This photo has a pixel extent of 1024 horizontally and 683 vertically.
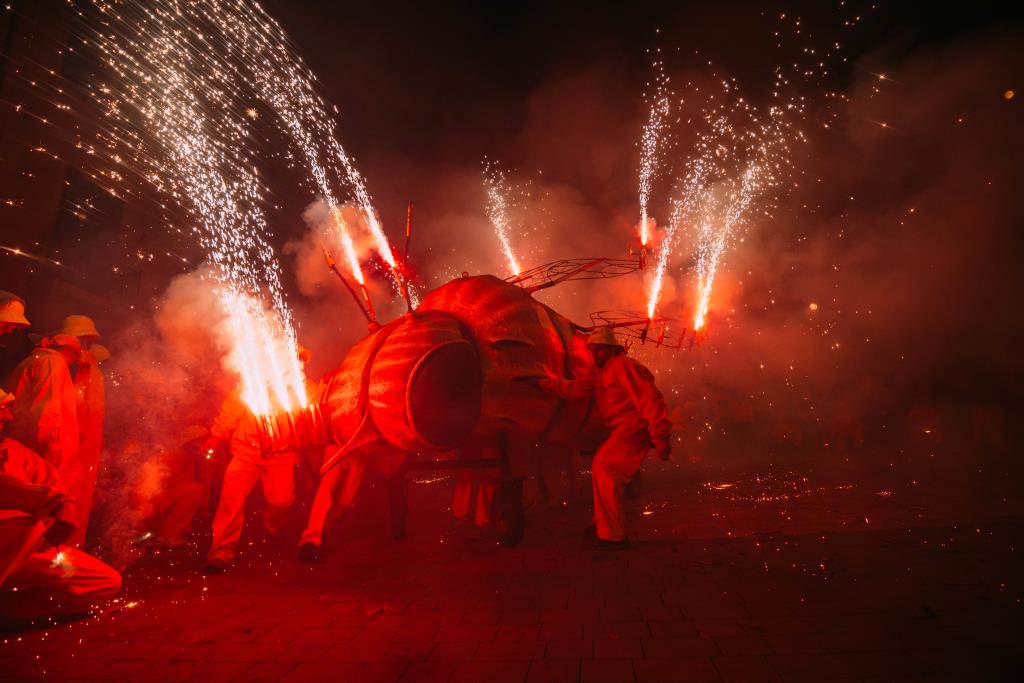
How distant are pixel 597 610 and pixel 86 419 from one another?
17.6ft

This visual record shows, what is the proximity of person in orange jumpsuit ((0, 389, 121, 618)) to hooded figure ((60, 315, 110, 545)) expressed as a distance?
1.39 metres

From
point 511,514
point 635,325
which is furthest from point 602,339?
point 635,325

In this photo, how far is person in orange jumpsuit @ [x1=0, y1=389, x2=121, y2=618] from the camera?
290 cm

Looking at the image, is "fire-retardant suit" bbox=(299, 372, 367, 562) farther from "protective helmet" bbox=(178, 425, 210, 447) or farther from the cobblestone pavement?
"protective helmet" bbox=(178, 425, 210, 447)

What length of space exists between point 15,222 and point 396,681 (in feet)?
29.6

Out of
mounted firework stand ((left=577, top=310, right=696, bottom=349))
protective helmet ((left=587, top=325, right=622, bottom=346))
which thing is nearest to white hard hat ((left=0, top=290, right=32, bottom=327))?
protective helmet ((left=587, top=325, right=622, bottom=346))

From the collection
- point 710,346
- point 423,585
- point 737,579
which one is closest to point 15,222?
point 423,585

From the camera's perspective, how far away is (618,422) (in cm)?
506

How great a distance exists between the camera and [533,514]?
695cm

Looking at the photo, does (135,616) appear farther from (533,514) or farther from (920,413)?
(920,413)

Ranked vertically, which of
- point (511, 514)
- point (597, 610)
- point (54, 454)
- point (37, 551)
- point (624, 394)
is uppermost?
point (624, 394)

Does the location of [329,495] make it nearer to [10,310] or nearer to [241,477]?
[241,477]

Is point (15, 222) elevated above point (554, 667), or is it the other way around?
point (15, 222)

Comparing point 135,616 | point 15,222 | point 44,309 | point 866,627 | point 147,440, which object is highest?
point 15,222
